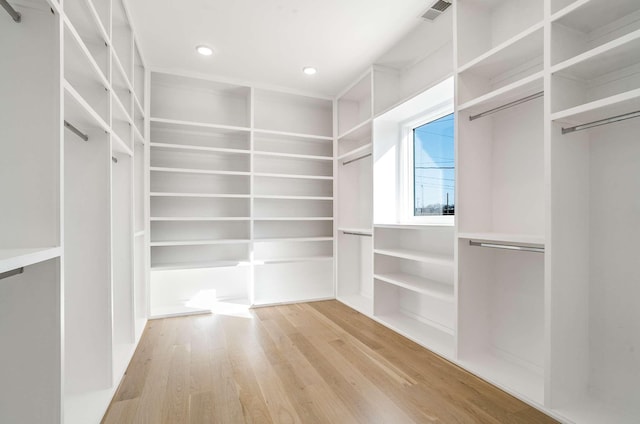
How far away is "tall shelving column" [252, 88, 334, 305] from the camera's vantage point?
12.1 ft

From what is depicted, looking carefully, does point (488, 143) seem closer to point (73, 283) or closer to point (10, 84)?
point (10, 84)

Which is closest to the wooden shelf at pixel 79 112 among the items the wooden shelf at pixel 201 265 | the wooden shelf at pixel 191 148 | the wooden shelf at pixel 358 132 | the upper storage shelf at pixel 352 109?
the wooden shelf at pixel 191 148

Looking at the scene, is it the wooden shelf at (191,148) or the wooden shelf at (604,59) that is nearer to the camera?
the wooden shelf at (604,59)

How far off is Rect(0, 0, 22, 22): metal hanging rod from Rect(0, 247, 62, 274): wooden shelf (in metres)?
0.73

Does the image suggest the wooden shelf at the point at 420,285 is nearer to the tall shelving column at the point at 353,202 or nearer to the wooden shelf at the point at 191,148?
the tall shelving column at the point at 353,202

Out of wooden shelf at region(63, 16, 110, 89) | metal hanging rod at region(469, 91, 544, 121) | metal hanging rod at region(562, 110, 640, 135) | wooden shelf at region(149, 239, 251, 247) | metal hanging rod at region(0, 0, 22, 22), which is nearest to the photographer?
metal hanging rod at region(0, 0, 22, 22)

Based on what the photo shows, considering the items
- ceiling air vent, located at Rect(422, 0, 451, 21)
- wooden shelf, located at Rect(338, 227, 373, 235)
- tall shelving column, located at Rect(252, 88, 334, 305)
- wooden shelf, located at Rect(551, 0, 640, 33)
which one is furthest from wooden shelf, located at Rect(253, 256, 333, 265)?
wooden shelf, located at Rect(551, 0, 640, 33)

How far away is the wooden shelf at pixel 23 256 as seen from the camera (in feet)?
2.42

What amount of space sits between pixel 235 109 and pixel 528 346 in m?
3.67

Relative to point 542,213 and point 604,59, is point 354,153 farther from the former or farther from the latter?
point 604,59

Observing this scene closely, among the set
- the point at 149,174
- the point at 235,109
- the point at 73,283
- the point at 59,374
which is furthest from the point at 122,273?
the point at 235,109

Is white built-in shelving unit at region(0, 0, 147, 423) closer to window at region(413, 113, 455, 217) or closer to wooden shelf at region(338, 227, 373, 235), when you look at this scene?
wooden shelf at region(338, 227, 373, 235)

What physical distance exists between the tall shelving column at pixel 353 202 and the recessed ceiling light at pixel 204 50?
1613 mm

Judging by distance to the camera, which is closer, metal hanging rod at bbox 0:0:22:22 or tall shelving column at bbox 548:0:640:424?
metal hanging rod at bbox 0:0:22:22
